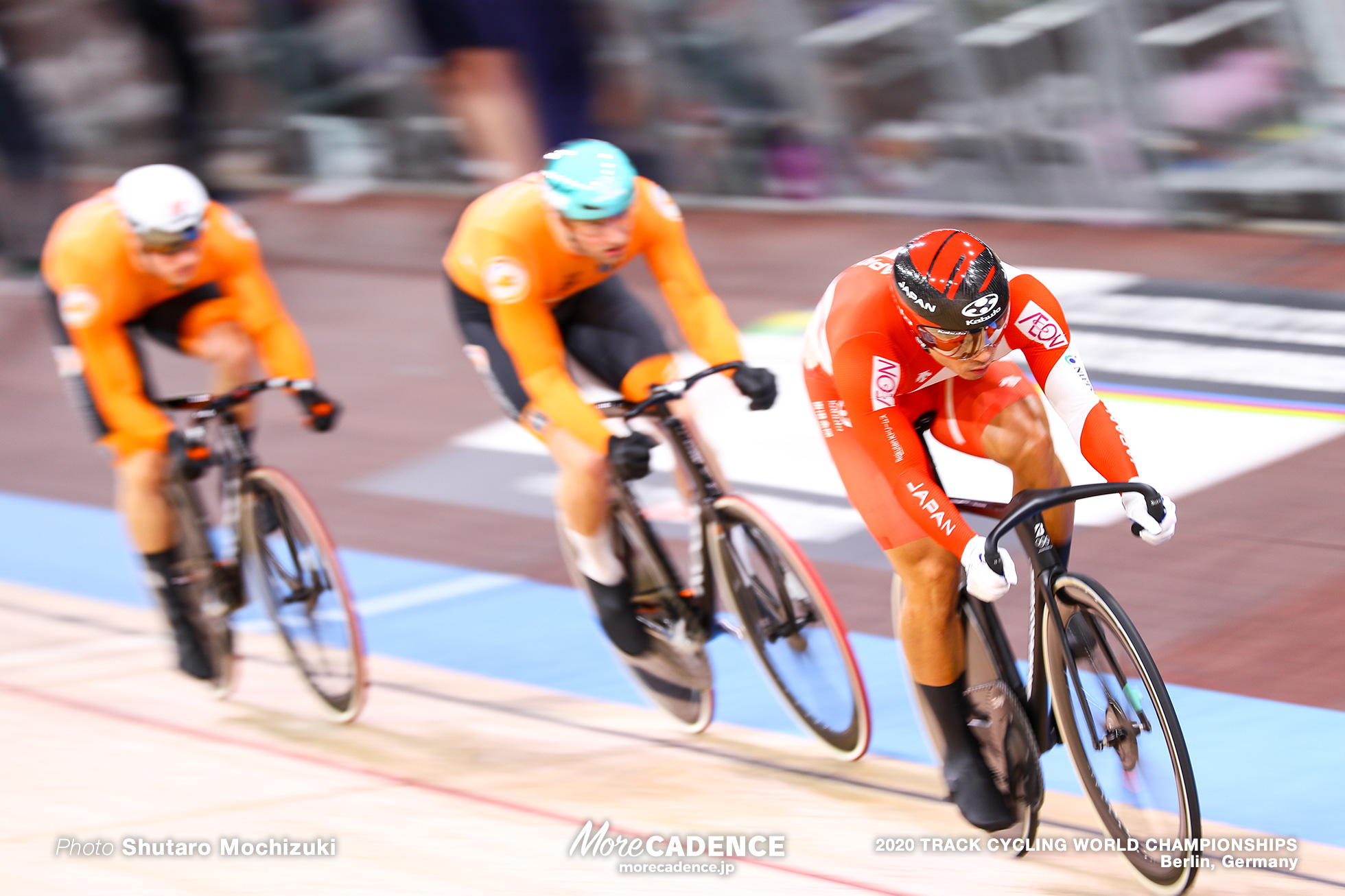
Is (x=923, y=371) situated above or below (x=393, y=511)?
above

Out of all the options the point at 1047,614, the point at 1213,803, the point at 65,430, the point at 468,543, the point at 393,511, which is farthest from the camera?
the point at 65,430

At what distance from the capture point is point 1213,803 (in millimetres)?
3240

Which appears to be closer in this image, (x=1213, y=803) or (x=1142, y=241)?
(x=1213, y=803)

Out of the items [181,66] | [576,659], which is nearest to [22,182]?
[181,66]

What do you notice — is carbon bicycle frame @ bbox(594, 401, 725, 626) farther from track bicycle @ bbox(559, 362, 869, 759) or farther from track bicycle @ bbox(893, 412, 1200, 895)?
track bicycle @ bbox(893, 412, 1200, 895)

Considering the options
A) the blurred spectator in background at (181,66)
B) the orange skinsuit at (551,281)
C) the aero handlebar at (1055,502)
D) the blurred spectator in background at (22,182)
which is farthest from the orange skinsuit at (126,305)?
→ the blurred spectator in background at (181,66)

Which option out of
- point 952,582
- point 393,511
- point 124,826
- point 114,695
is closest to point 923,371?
point 952,582

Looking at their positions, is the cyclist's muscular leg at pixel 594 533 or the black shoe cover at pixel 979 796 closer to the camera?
the black shoe cover at pixel 979 796

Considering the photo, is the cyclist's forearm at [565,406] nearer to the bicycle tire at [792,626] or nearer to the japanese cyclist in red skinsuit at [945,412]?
the bicycle tire at [792,626]

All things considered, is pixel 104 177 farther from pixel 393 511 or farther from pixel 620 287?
pixel 620 287

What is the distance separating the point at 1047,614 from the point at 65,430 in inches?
228

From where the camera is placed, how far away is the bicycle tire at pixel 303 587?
13.3 feet

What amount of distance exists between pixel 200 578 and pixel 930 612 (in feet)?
7.42

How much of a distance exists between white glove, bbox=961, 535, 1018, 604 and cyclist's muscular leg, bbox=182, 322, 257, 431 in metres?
2.28
